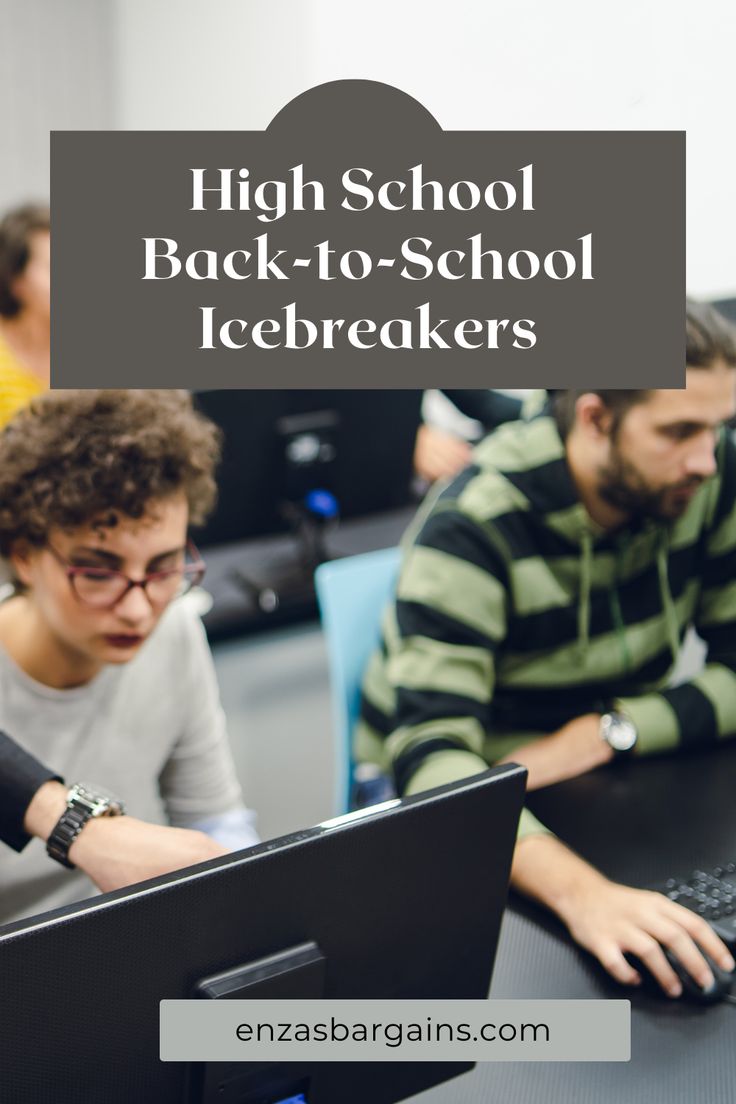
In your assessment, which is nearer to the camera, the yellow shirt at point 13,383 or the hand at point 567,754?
the hand at point 567,754

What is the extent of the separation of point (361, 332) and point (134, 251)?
22 cm

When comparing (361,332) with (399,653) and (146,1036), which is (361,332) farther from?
(146,1036)

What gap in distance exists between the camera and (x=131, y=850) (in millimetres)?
878

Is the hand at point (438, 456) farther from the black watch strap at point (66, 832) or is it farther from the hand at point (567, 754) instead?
the black watch strap at point (66, 832)

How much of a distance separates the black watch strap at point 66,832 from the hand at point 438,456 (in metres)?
1.87

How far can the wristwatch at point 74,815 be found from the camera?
92 cm

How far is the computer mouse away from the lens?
995 mm

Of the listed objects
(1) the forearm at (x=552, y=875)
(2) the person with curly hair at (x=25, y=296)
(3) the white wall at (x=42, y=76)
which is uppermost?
(3) the white wall at (x=42, y=76)

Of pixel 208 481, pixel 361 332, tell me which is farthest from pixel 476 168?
pixel 208 481

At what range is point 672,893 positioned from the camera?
113 cm

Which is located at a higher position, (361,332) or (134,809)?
(361,332)

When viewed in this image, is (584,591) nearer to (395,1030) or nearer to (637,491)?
(637,491)

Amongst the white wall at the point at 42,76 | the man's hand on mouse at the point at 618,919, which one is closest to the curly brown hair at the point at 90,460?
the man's hand on mouse at the point at 618,919

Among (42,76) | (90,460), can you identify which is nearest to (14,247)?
(90,460)
